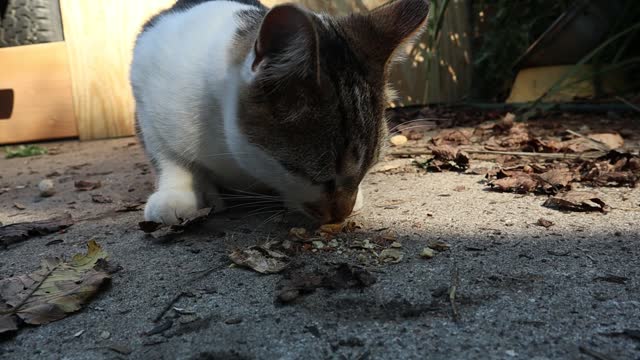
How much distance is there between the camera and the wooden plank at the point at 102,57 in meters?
3.87

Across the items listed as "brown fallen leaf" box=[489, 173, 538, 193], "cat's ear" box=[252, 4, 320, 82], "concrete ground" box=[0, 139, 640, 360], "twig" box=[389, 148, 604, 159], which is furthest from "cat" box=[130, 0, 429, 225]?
"twig" box=[389, 148, 604, 159]

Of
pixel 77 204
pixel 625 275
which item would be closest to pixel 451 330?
pixel 625 275

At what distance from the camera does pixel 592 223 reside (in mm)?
1499

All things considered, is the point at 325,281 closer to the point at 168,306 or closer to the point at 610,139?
the point at 168,306

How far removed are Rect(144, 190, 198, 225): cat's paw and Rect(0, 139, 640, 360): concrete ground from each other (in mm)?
78

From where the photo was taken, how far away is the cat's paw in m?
1.68

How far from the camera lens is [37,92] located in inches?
156

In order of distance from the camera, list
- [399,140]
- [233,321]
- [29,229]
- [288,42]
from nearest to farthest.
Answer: [233,321] < [288,42] < [29,229] < [399,140]

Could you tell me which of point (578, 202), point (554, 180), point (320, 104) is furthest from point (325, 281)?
point (554, 180)

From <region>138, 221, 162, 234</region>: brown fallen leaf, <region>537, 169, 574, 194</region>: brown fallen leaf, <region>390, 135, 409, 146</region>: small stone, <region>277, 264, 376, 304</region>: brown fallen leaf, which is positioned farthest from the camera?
<region>390, 135, 409, 146</region>: small stone

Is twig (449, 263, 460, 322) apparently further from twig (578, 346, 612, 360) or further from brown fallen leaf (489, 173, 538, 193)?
brown fallen leaf (489, 173, 538, 193)

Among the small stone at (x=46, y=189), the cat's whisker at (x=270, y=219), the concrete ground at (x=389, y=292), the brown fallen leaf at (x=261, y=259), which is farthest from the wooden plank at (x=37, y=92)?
the brown fallen leaf at (x=261, y=259)

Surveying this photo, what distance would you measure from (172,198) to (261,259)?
1.70 ft

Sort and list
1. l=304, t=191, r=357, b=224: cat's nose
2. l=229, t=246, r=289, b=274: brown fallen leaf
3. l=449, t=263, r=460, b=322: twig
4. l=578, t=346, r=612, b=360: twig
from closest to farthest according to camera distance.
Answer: l=578, t=346, r=612, b=360: twig < l=449, t=263, r=460, b=322: twig < l=229, t=246, r=289, b=274: brown fallen leaf < l=304, t=191, r=357, b=224: cat's nose
